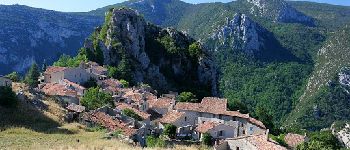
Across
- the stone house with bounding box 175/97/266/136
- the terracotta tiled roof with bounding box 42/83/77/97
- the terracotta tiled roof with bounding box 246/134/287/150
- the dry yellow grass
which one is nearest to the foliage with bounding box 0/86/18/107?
the dry yellow grass

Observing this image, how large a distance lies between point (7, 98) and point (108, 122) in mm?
8488

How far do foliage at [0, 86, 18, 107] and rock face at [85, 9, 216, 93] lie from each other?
62039 mm

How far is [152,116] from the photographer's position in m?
64.6

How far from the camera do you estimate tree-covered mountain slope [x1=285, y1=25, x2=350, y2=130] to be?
6014 inches

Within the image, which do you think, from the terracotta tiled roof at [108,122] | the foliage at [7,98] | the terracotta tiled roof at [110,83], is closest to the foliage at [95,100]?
the terracotta tiled roof at [108,122]

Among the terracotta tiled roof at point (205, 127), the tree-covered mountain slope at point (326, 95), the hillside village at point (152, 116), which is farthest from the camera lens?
the tree-covered mountain slope at point (326, 95)

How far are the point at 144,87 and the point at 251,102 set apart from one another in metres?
91.6

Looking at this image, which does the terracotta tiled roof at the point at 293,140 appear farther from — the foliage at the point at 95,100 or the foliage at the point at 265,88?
the foliage at the point at 265,88

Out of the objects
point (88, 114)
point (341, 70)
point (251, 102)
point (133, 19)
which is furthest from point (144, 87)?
point (341, 70)

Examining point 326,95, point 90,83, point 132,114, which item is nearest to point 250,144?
point 132,114

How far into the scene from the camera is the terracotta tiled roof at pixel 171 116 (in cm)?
5924

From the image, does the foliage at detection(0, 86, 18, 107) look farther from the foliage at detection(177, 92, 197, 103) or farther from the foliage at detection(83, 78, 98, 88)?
the foliage at detection(177, 92, 197, 103)

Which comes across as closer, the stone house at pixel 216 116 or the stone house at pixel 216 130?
the stone house at pixel 216 130

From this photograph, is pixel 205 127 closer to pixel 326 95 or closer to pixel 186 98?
pixel 186 98
